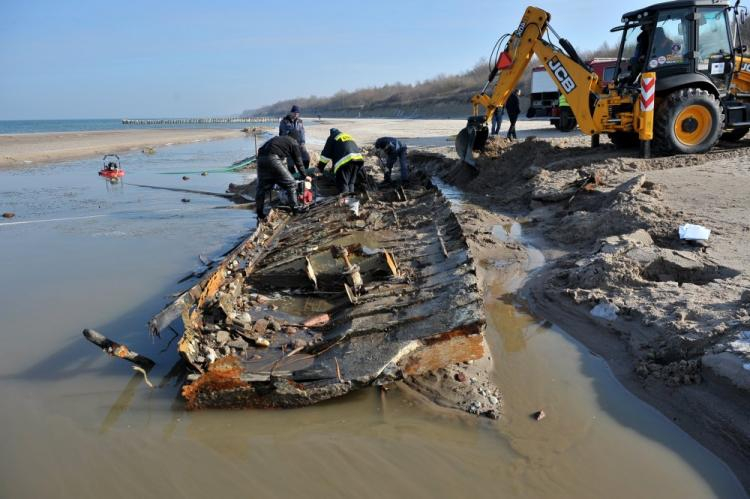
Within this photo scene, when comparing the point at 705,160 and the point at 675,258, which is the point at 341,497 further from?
the point at 705,160

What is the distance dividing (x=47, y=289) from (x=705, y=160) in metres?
9.93

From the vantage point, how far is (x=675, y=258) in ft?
15.9

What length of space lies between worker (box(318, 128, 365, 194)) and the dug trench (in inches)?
83.0

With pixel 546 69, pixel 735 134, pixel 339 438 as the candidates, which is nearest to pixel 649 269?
pixel 339 438

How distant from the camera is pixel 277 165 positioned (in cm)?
819

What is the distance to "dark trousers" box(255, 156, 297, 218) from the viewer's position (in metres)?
8.21

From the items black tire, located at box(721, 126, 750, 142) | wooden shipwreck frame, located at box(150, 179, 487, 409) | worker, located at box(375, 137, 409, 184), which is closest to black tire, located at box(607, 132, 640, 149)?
black tire, located at box(721, 126, 750, 142)

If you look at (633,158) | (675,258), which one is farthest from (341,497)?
(633,158)

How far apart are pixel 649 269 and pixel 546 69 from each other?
19.2ft

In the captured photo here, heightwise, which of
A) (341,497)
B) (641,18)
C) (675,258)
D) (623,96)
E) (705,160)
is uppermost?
(641,18)

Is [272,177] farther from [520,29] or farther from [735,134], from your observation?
[735,134]

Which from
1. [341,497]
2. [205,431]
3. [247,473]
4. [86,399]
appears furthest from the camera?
[86,399]

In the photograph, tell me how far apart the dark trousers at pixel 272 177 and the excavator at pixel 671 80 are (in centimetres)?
529

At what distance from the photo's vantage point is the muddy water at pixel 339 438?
107 inches
